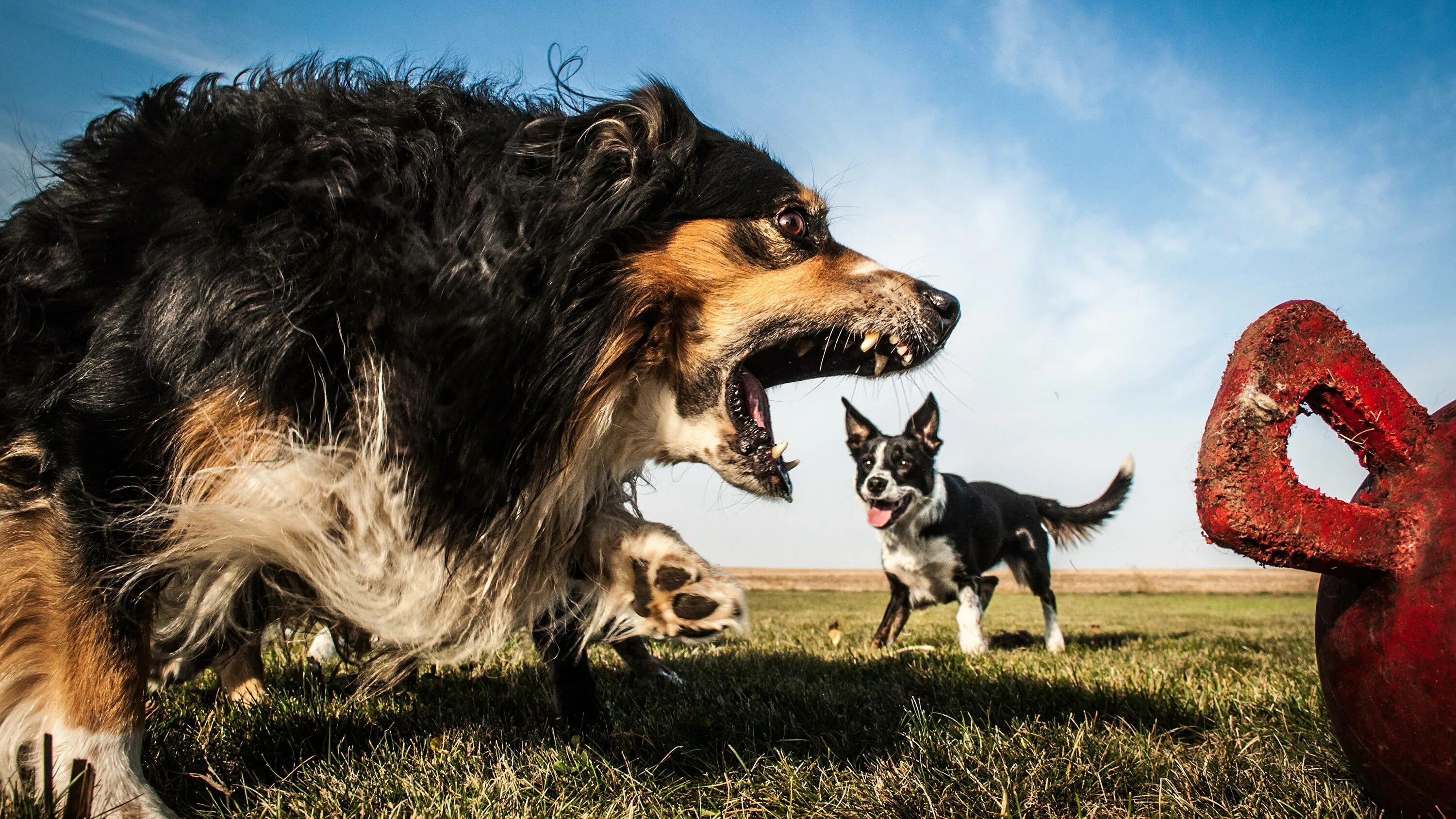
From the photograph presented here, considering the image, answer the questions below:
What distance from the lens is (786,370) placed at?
3.07m

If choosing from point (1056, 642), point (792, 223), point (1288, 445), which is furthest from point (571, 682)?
point (1056, 642)

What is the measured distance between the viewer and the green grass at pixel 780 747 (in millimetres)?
2414

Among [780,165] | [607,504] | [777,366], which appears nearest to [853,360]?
[777,366]

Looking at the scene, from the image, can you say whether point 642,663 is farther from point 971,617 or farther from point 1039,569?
point 1039,569

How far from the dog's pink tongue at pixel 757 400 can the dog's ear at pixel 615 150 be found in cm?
63

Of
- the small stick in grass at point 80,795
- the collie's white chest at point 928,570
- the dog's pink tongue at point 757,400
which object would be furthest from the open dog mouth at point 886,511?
the small stick in grass at point 80,795

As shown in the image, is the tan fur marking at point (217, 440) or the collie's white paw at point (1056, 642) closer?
the tan fur marking at point (217, 440)

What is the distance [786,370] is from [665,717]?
1315mm

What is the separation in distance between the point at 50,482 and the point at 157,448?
0.29m

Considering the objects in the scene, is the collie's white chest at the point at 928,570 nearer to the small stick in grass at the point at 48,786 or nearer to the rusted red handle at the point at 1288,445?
the rusted red handle at the point at 1288,445

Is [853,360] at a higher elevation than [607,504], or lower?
higher

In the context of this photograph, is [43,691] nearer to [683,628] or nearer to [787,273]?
[683,628]

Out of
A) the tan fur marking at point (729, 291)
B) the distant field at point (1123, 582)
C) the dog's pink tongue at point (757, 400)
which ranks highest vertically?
the tan fur marking at point (729, 291)

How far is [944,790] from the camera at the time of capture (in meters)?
2.39
